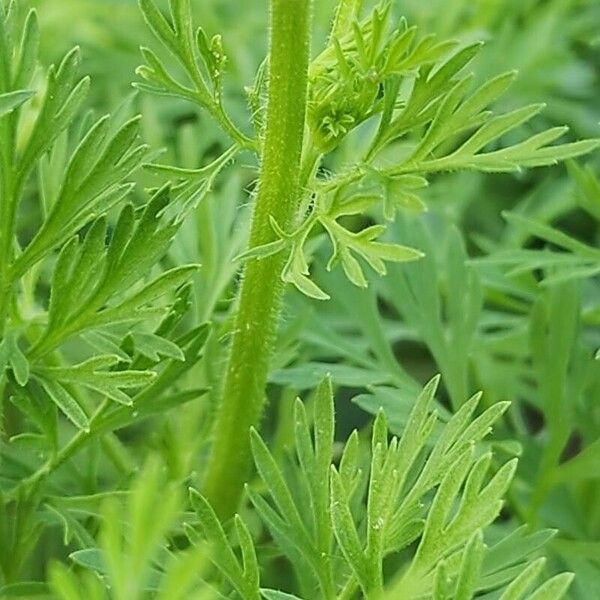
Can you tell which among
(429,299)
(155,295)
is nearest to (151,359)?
(155,295)

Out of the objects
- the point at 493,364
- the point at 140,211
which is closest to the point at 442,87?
the point at 140,211

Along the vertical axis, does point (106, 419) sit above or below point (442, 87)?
below

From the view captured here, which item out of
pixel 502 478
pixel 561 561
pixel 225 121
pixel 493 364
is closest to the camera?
pixel 502 478

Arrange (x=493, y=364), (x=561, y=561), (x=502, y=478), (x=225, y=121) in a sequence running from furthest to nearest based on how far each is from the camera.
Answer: (x=493, y=364) → (x=561, y=561) → (x=225, y=121) → (x=502, y=478)

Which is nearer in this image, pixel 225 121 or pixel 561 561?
pixel 225 121

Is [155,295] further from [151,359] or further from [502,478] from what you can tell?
[502,478]

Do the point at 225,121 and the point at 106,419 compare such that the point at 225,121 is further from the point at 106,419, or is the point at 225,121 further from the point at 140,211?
the point at 106,419

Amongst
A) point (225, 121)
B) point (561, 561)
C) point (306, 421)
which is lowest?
point (561, 561)
